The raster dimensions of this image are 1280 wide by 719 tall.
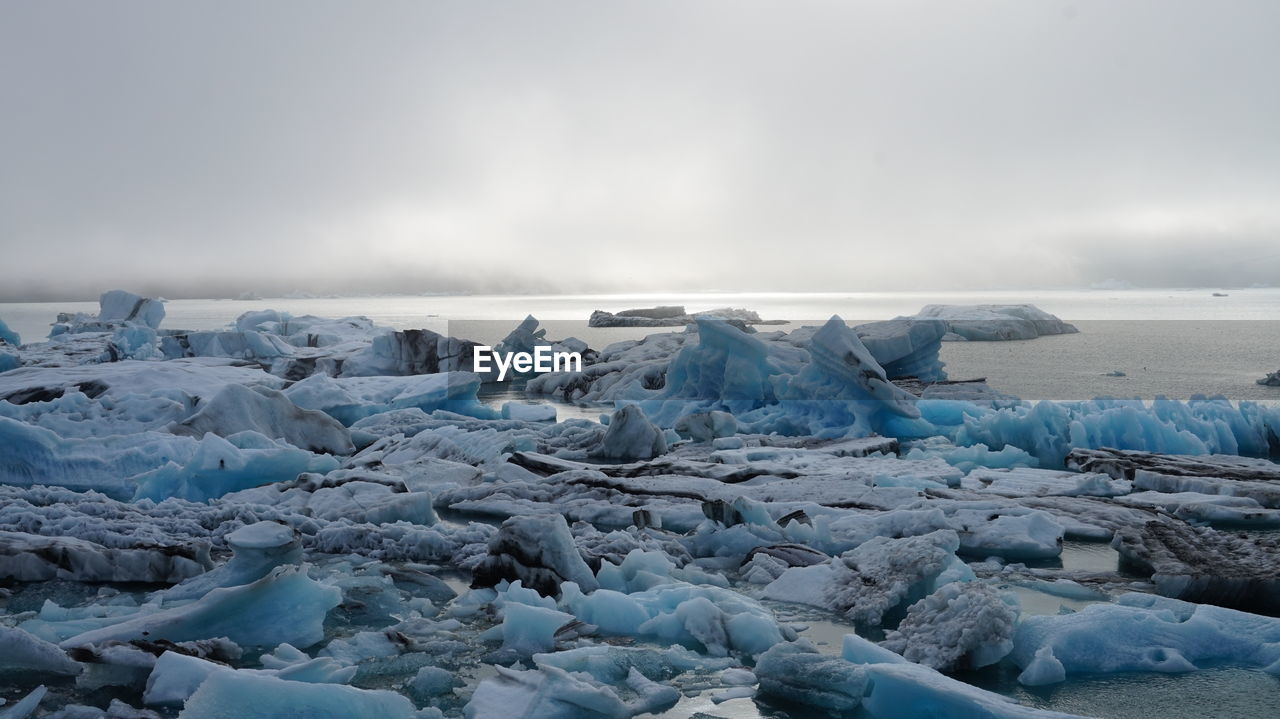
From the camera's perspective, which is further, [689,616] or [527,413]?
[527,413]

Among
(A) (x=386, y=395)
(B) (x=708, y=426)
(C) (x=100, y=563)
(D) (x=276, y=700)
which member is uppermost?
(D) (x=276, y=700)

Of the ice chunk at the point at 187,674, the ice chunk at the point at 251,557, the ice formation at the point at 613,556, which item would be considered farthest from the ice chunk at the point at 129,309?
the ice chunk at the point at 187,674

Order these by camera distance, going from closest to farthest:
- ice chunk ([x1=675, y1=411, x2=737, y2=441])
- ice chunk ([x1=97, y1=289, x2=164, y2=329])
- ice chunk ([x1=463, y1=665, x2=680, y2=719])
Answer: ice chunk ([x1=463, y1=665, x2=680, y2=719])
ice chunk ([x1=675, y1=411, x2=737, y2=441])
ice chunk ([x1=97, y1=289, x2=164, y2=329])

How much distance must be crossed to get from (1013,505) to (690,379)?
8.57 metres

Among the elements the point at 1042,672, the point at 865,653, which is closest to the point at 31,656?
the point at 865,653

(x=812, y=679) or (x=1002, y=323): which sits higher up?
(x=812, y=679)

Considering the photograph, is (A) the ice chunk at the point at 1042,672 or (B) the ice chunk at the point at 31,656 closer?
(B) the ice chunk at the point at 31,656

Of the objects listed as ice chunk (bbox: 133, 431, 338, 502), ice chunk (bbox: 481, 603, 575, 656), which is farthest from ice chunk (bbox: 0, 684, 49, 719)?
ice chunk (bbox: 133, 431, 338, 502)

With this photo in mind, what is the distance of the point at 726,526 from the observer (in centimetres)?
641

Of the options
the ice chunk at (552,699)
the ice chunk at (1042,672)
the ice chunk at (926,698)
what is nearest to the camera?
the ice chunk at (926,698)

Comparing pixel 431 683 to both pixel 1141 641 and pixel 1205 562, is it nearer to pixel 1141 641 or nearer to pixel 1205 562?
pixel 1141 641

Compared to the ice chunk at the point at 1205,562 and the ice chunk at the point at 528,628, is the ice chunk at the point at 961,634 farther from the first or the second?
the ice chunk at the point at 528,628

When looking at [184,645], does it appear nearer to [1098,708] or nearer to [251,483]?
[1098,708]

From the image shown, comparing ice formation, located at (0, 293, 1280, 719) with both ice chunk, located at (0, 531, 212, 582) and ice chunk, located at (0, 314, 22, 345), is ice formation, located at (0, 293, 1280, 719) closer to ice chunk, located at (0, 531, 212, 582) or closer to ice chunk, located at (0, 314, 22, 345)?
ice chunk, located at (0, 531, 212, 582)
